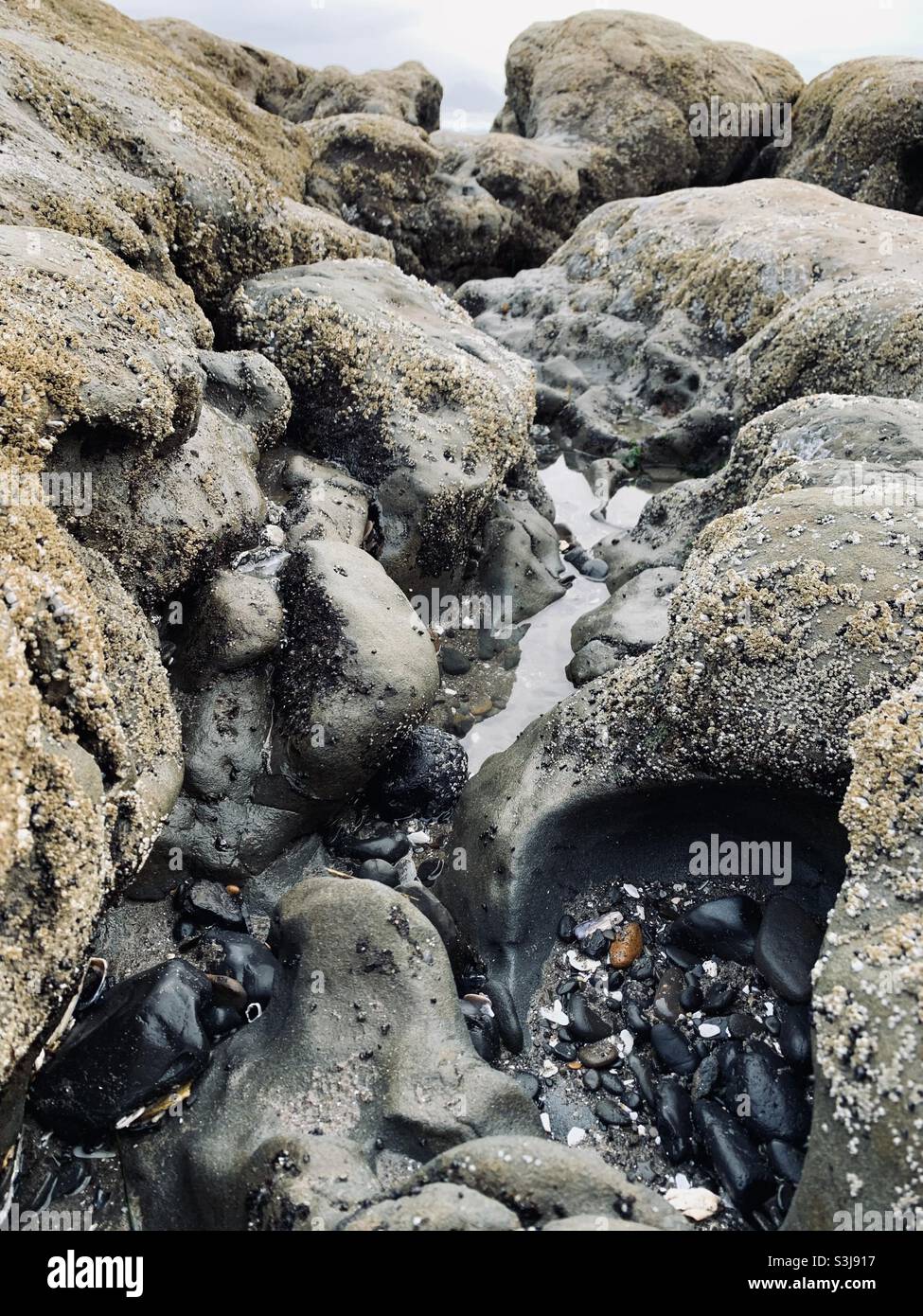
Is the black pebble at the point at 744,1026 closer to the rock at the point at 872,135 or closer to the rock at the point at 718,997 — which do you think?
the rock at the point at 718,997

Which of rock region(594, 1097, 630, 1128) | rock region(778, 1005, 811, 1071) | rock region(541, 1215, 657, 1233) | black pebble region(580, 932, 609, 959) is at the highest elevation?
rock region(541, 1215, 657, 1233)

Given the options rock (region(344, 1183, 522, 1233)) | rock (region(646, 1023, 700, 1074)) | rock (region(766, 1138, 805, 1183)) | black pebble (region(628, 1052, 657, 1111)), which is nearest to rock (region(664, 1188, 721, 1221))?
rock (region(766, 1138, 805, 1183))

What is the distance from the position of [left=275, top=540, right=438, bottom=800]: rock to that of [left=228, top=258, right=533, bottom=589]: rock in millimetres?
1478

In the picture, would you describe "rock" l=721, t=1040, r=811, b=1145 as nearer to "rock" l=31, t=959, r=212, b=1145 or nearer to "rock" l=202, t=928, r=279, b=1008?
"rock" l=202, t=928, r=279, b=1008

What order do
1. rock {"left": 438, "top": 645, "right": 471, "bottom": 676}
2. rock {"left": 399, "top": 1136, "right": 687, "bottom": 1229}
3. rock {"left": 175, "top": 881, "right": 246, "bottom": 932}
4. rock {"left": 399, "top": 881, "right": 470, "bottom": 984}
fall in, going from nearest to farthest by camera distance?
rock {"left": 399, "top": 1136, "right": 687, "bottom": 1229} → rock {"left": 399, "top": 881, "right": 470, "bottom": 984} → rock {"left": 175, "top": 881, "right": 246, "bottom": 932} → rock {"left": 438, "top": 645, "right": 471, "bottom": 676}

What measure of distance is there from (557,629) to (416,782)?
2.55 metres

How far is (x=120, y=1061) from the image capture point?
12.8ft

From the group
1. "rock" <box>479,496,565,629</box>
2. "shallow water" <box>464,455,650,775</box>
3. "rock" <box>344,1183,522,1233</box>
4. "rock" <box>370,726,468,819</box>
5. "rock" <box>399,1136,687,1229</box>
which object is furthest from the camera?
"rock" <box>479,496,565,629</box>

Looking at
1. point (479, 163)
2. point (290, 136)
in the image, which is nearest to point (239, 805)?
point (290, 136)

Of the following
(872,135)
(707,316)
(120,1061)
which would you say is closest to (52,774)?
(120,1061)

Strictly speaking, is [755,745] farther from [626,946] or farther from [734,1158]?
[734,1158]

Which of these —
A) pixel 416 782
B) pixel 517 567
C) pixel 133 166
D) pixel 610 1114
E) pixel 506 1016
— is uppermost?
pixel 133 166

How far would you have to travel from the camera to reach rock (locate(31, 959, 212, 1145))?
387 cm

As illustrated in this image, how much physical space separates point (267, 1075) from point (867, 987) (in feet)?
8.62
